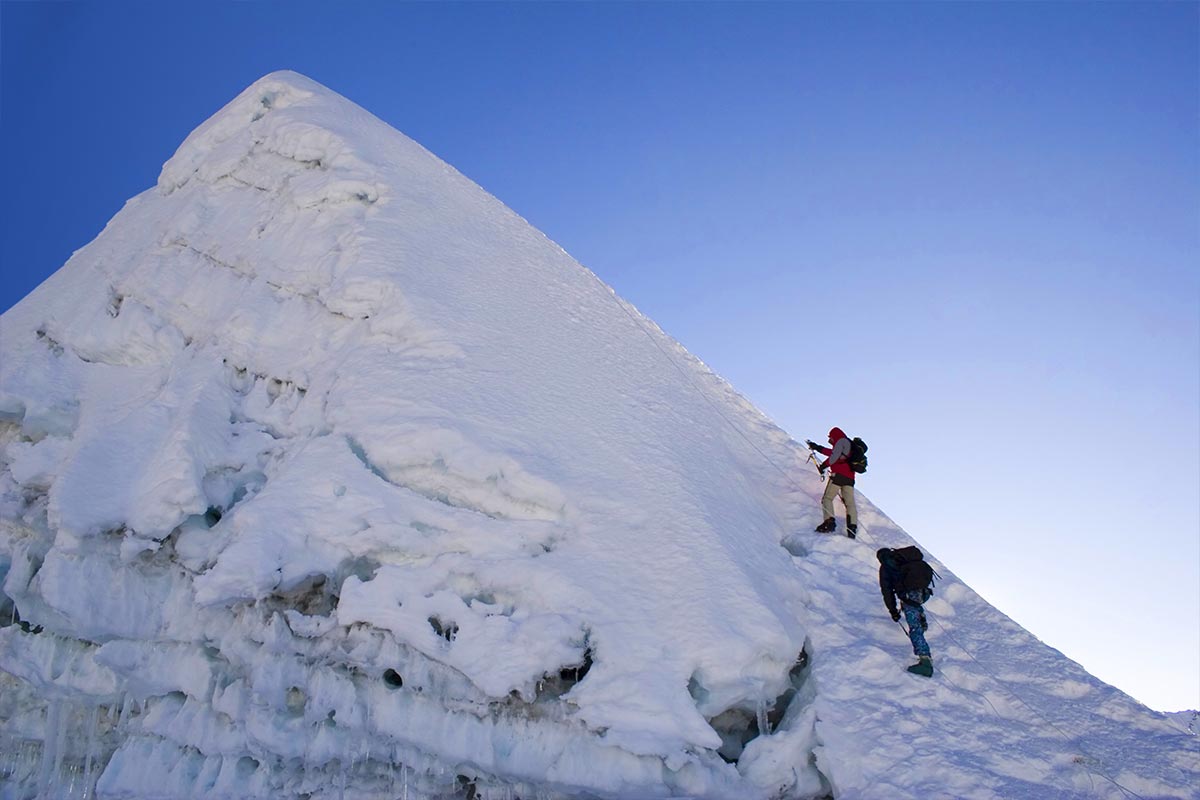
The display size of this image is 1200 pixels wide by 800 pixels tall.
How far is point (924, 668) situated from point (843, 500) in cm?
296

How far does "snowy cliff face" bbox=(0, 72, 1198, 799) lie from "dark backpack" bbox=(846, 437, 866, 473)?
1.11 metres

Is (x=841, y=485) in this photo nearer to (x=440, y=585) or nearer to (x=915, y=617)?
(x=915, y=617)

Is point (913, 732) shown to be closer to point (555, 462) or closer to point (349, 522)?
point (555, 462)

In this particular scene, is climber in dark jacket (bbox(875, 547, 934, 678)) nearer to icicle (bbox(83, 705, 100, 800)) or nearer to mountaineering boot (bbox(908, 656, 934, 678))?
mountaineering boot (bbox(908, 656, 934, 678))

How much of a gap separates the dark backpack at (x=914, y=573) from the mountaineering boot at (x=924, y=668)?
653mm

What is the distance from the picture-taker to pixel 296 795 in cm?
805

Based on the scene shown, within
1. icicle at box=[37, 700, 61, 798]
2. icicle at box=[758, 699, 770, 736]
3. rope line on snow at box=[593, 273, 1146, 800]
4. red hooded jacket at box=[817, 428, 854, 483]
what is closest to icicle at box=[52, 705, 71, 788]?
icicle at box=[37, 700, 61, 798]

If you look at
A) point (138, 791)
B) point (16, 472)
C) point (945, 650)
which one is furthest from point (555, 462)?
point (16, 472)

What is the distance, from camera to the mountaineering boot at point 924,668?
8.53 metres

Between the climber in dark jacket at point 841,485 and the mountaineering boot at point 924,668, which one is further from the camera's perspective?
the climber in dark jacket at point 841,485

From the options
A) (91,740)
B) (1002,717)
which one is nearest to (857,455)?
(1002,717)

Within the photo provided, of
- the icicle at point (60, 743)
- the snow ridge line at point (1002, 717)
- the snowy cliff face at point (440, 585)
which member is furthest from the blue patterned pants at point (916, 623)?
the icicle at point (60, 743)

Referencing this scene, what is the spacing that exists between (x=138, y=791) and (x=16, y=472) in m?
5.45

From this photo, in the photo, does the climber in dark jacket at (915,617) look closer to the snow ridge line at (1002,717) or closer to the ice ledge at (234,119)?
the snow ridge line at (1002,717)
